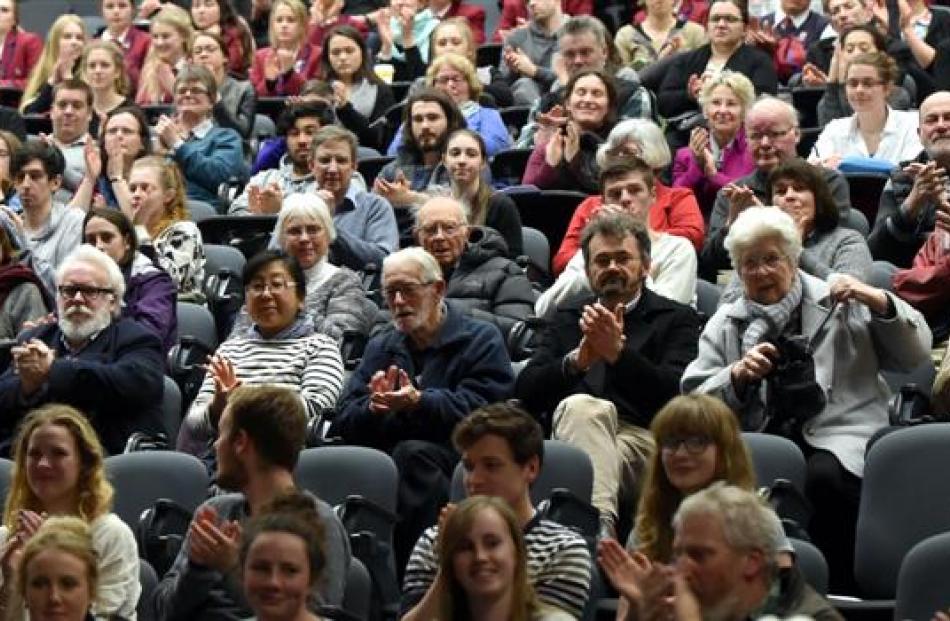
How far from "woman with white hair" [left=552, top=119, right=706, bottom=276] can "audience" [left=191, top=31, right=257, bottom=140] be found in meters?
2.82

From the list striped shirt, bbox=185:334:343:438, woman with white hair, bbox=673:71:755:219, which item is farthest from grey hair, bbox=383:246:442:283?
woman with white hair, bbox=673:71:755:219

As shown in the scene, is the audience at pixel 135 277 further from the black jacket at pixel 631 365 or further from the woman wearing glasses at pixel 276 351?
the black jacket at pixel 631 365

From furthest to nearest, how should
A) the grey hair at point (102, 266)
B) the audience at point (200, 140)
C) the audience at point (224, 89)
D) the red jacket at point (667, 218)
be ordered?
the audience at point (224, 89)
the audience at point (200, 140)
the red jacket at point (667, 218)
the grey hair at point (102, 266)

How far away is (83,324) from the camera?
7844 millimetres

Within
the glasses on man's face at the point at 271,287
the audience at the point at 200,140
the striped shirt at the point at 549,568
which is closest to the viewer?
the striped shirt at the point at 549,568

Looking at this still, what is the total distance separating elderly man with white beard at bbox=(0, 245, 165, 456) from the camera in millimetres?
7637

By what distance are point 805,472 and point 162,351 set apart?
208 centimetres

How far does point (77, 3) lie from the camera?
15.5 meters

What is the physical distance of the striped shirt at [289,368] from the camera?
7.63 m

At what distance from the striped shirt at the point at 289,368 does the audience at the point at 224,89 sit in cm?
374

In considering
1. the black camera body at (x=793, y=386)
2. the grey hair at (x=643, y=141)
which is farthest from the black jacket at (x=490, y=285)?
the black camera body at (x=793, y=386)

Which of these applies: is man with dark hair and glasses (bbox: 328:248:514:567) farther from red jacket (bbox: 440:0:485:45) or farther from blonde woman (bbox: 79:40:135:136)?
red jacket (bbox: 440:0:485:45)

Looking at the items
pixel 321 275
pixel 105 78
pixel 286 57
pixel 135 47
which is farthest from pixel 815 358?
pixel 135 47

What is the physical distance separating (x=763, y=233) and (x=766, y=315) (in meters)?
0.22
